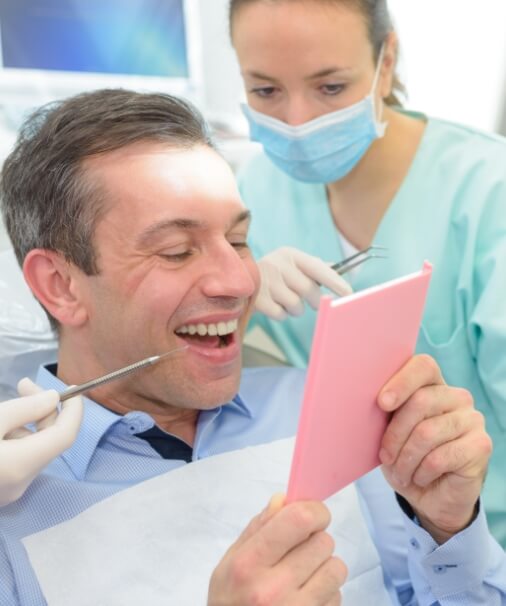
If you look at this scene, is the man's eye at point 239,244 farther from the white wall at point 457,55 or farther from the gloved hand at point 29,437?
the white wall at point 457,55

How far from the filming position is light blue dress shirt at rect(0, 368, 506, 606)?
1064 mm

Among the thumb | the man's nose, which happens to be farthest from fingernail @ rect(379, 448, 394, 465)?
the man's nose

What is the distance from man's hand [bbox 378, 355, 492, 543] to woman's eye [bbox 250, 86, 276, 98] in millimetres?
881

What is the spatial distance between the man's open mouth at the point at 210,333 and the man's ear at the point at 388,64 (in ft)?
2.52

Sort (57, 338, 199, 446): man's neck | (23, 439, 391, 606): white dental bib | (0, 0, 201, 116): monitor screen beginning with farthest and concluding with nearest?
(0, 0, 201, 116): monitor screen, (57, 338, 199, 446): man's neck, (23, 439, 391, 606): white dental bib

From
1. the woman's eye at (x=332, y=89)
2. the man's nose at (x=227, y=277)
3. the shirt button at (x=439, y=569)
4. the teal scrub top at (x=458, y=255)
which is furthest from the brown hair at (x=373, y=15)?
the shirt button at (x=439, y=569)

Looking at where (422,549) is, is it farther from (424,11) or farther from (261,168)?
(424,11)

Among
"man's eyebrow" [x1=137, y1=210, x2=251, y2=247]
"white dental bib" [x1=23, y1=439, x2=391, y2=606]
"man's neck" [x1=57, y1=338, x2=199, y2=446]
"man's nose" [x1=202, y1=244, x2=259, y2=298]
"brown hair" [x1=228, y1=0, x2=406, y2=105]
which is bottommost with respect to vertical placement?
"white dental bib" [x1=23, y1=439, x2=391, y2=606]

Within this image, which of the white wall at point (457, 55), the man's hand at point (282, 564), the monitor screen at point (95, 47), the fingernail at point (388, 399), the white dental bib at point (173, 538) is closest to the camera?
the man's hand at point (282, 564)

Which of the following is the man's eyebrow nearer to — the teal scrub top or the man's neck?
the man's neck

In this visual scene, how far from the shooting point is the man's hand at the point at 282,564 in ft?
2.55

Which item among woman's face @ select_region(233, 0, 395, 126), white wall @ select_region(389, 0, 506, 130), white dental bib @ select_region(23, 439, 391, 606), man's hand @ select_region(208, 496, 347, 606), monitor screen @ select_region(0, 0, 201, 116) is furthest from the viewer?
white wall @ select_region(389, 0, 506, 130)

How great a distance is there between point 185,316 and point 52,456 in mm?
313

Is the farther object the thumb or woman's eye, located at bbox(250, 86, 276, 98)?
woman's eye, located at bbox(250, 86, 276, 98)
